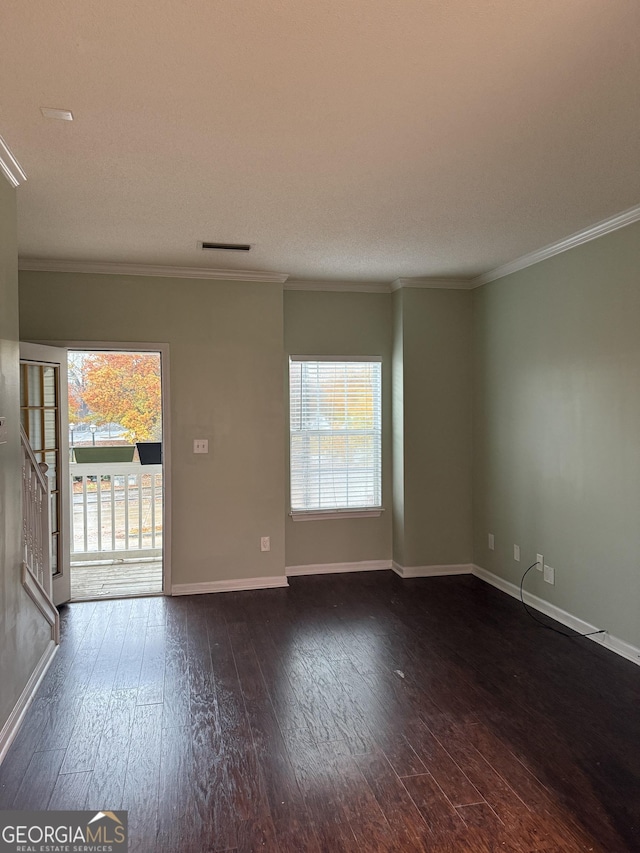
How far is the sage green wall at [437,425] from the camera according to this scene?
4.97 meters

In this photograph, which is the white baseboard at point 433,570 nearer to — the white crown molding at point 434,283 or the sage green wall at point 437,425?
the sage green wall at point 437,425

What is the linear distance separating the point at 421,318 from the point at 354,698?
3.23 meters

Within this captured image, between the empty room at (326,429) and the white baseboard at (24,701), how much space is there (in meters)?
0.02

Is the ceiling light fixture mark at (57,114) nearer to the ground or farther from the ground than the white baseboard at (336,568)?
farther from the ground

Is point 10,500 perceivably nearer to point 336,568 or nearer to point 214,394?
point 214,394

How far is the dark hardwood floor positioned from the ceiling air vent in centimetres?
262

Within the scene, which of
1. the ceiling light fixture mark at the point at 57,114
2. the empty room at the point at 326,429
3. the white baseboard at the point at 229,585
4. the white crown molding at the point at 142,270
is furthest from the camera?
the white baseboard at the point at 229,585

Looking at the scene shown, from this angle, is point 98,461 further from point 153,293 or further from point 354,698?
point 354,698

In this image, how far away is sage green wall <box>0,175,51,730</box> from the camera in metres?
2.53

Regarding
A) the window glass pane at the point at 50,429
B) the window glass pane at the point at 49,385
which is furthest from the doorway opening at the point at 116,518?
the window glass pane at the point at 50,429

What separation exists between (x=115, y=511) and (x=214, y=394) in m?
1.96

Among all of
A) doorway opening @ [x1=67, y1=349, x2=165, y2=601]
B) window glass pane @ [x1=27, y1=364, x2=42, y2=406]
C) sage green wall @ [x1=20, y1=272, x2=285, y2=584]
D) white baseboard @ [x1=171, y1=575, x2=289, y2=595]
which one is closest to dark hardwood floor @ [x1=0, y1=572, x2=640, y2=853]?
white baseboard @ [x1=171, y1=575, x2=289, y2=595]

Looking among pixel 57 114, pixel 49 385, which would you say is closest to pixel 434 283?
pixel 49 385

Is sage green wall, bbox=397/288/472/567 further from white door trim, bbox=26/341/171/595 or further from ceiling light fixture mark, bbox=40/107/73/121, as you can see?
ceiling light fixture mark, bbox=40/107/73/121
